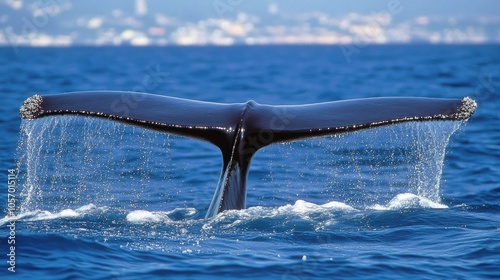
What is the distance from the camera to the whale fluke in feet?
22.3

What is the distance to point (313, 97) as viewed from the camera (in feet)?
83.0

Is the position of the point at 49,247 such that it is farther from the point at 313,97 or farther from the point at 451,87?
the point at 451,87

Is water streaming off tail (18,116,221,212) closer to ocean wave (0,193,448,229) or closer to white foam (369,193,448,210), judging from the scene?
ocean wave (0,193,448,229)

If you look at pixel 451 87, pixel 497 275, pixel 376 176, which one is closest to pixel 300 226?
pixel 497 275

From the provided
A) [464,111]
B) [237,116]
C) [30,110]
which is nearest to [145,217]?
[237,116]

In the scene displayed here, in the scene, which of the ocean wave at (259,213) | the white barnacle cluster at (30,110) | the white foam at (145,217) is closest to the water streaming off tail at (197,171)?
the white barnacle cluster at (30,110)

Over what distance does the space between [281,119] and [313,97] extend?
18.3 meters

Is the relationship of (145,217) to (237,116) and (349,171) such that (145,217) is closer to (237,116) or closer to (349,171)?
(237,116)

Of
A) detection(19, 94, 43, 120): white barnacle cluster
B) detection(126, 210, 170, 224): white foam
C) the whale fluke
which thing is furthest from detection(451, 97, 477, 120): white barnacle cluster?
detection(19, 94, 43, 120): white barnacle cluster
